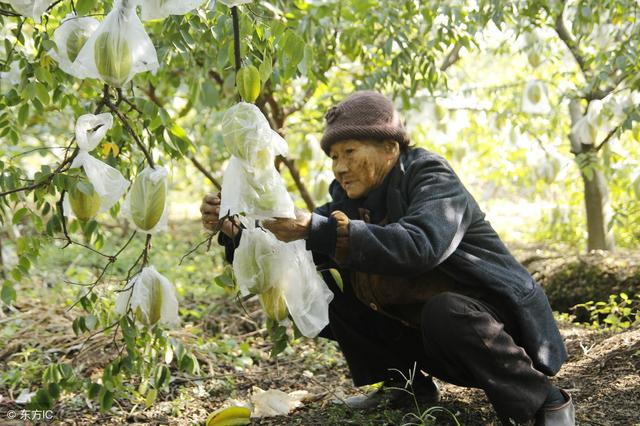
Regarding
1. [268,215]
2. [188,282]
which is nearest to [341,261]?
[268,215]

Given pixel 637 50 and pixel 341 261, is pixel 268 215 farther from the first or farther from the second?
pixel 637 50

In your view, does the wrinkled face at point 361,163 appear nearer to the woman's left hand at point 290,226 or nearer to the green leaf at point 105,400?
the woman's left hand at point 290,226

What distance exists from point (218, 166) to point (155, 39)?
3589 mm

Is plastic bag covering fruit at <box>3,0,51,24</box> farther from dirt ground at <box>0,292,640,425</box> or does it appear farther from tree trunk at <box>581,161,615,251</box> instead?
tree trunk at <box>581,161,615,251</box>

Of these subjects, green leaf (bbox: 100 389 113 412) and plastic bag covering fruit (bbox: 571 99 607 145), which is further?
plastic bag covering fruit (bbox: 571 99 607 145)

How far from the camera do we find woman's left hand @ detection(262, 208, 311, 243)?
5.87 feet

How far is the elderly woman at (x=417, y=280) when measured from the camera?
1.90 metres

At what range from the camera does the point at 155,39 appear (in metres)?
2.75

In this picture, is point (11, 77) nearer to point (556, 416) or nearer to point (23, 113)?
point (23, 113)

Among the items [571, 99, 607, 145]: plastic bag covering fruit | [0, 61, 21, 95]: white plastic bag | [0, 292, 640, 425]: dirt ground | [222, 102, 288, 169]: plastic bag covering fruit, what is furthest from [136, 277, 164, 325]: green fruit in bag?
[571, 99, 607, 145]: plastic bag covering fruit

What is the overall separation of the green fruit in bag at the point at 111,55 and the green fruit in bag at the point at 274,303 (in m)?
0.63

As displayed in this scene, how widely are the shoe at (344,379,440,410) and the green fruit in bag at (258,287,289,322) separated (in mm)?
691

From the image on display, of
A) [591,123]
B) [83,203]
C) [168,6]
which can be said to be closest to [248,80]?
[168,6]

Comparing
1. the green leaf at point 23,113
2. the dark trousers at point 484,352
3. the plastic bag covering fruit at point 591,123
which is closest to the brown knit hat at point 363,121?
the dark trousers at point 484,352
